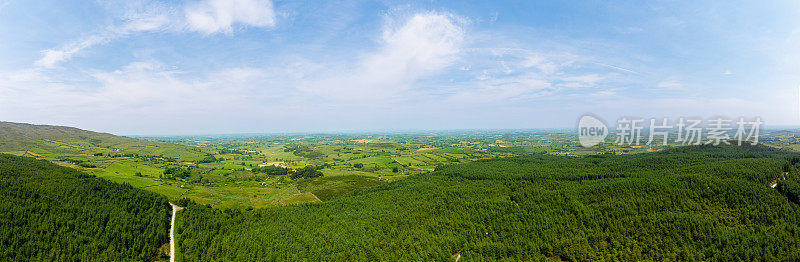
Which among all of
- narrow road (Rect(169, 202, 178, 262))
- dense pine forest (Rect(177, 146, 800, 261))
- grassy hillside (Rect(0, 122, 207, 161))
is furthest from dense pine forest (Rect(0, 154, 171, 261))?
grassy hillside (Rect(0, 122, 207, 161))

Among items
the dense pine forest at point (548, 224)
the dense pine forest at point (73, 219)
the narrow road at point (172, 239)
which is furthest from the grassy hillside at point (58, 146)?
the dense pine forest at point (548, 224)

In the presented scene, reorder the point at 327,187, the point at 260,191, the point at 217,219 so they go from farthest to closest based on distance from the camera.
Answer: the point at 327,187, the point at 260,191, the point at 217,219

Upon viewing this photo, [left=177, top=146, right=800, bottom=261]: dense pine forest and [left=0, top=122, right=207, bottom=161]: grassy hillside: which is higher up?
[left=0, top=122, right=207, bottom=161]: grassy hillside

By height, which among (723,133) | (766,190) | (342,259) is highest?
(723,133)

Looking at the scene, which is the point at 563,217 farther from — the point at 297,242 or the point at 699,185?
the point at 297,242

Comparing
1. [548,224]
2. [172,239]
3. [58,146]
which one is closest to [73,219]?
[172,239]

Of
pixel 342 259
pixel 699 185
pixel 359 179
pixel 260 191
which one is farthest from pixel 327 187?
pixel 699 185

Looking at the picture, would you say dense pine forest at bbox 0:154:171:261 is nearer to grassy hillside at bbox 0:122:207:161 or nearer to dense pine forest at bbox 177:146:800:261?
dense pine forest at bbox 177:146:800:261
